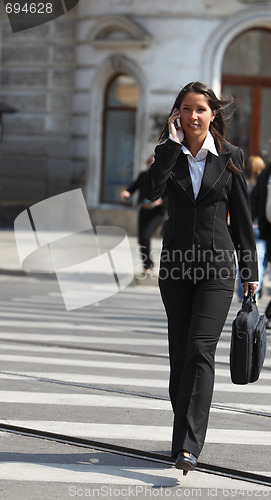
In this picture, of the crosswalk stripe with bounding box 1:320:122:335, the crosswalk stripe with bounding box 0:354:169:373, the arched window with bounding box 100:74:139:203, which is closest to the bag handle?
the crosswalk stripe with bounding box 0:354:169:373

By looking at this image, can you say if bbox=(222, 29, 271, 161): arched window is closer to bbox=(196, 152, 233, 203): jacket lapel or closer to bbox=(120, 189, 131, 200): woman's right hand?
bbox=(120, 189, 131, 200): woman's right hand

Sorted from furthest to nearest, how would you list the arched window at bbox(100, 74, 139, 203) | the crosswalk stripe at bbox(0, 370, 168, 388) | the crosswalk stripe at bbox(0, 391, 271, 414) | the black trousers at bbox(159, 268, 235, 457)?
the arched window at bbox(100, 74, 139, 203), the crosswalk stripe at bbox(0, 370, 168, 388), the crosswalk stripe at bbox(0, 391, 271, 414), the black trousers at bbox(159, 268, 235, 457)

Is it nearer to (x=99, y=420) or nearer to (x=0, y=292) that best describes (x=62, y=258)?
(x=0, y=292)

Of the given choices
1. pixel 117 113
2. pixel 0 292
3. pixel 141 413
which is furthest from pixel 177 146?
pixel 117 113

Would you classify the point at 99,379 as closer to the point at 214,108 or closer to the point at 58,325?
the point at 58,325

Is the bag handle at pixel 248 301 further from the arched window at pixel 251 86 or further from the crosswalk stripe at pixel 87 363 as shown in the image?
the arched window at pixel 251 86

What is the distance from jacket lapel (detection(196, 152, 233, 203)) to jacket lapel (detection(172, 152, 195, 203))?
2.0 inches

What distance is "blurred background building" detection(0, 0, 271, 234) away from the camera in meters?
20.4

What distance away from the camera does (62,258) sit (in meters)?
16.1

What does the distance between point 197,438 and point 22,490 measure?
2.77ft

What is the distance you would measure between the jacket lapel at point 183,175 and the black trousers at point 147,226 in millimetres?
9860

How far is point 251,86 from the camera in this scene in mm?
21125
